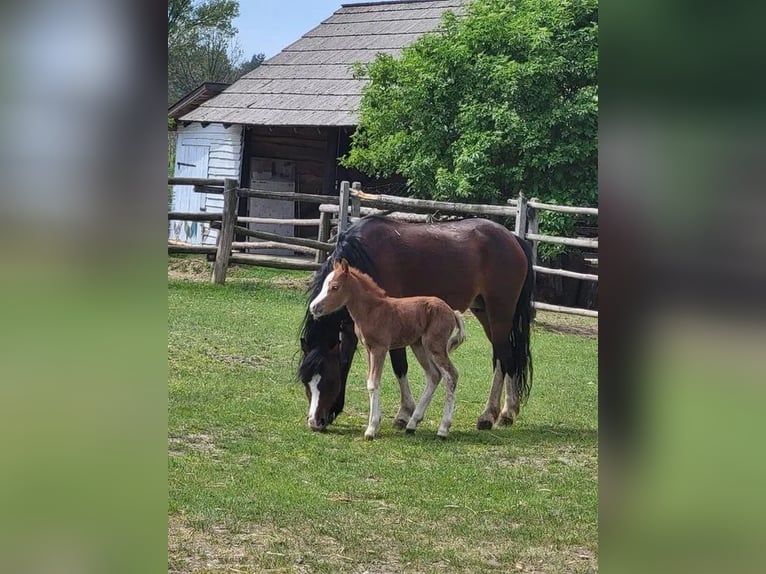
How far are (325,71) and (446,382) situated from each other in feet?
41.3

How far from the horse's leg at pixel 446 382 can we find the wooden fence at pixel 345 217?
5.46 meters

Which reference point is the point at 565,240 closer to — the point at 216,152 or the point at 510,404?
the point at 510,404

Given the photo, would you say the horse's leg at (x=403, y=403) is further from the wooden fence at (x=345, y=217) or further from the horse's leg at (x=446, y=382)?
the wooden fence at (x=345, y=217)

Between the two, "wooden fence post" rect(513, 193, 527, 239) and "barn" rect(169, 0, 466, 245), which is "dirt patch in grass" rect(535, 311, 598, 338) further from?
"barn" rect(169, 0, 466, 245)

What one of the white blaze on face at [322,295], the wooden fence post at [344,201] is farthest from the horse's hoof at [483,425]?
the wooden fence post at [344,201]

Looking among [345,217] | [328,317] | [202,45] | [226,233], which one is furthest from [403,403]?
[202,45]

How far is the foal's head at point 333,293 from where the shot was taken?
5.10m

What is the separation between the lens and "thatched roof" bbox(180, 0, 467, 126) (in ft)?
50.7

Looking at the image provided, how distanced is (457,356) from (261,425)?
3.50 meters

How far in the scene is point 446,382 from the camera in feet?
17.4

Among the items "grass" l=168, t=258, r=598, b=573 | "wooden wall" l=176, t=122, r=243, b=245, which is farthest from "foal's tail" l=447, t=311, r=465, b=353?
"wooden wall" l=176, t=122, r=243, b=245
